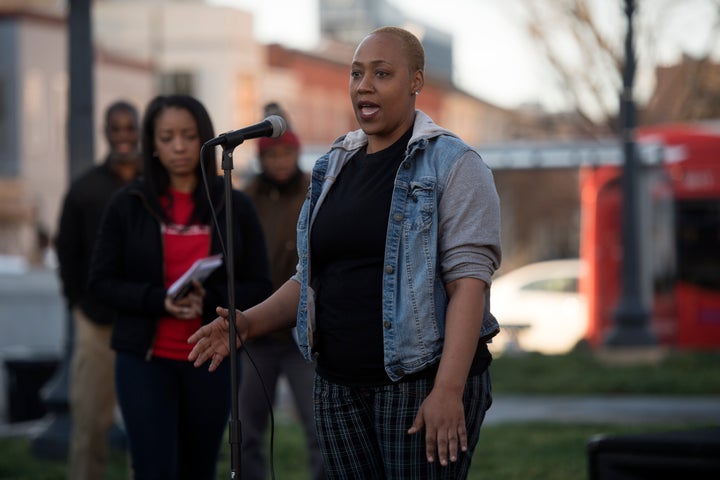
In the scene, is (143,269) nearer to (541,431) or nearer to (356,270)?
(356,270)

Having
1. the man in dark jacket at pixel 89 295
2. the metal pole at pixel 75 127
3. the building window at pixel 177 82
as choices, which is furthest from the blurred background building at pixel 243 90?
the man in dark jacket at pixel 89 295

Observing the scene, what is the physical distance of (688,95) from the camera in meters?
30.8

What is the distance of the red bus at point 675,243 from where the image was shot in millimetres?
23453

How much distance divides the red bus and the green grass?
5745 millimetres

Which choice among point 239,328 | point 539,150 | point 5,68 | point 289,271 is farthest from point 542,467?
point 5,68

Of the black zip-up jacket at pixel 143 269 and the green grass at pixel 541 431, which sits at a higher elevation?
the black zip-up jacket at pixel 143 269

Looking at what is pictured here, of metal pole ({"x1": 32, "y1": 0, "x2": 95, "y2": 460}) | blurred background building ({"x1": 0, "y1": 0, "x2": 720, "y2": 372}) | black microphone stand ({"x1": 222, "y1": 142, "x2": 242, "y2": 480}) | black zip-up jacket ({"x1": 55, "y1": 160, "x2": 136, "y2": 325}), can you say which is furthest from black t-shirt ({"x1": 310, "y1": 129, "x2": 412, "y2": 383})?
blurred background building ({"x1": 0, "y1": 0, "x2": 720, "y2": 372})

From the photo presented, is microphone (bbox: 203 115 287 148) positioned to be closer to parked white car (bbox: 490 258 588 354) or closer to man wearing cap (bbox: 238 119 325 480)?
man wearing cap (bbox: 238 119 325 480)

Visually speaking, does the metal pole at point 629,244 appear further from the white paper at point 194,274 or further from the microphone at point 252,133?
the microphone at point 252,133

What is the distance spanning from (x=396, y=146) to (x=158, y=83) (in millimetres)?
44028

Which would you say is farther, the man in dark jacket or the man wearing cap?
the man in dark jacket

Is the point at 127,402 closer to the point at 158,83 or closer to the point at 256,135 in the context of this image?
the point at 256,135

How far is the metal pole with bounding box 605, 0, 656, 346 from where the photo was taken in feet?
59.5

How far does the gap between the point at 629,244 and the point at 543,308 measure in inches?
252
